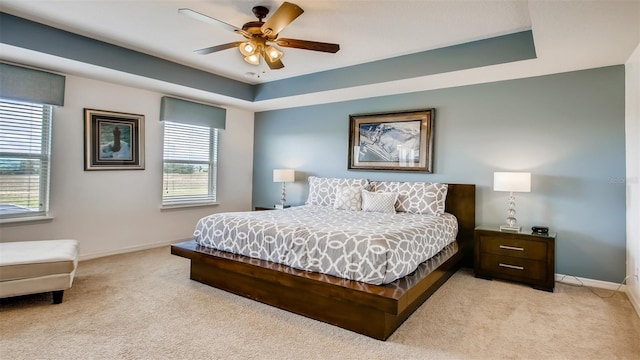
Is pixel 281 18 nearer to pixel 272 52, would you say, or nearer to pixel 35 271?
pixel 272 52

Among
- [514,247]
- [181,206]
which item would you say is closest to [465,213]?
[514,247]

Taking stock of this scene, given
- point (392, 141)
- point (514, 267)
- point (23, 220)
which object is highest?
point (392, 141)

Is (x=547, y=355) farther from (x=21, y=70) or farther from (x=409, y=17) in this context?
(x=21, y=70)

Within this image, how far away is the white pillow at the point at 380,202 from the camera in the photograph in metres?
4.05

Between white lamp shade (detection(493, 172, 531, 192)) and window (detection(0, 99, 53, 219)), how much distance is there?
5.05 metres

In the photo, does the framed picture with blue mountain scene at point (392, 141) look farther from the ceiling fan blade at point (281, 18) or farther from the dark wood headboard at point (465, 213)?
the ceiling fan blade at point (281, 18)

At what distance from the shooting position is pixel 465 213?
4070mm

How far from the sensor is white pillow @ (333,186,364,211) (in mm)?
4309

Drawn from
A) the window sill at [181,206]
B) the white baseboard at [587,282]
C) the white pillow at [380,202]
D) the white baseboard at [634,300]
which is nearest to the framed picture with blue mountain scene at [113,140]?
the window sill at [181,206]

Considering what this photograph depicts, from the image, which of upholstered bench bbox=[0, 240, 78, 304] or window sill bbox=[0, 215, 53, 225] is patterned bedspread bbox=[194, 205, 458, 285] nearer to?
upholstered bench bbox=[0, 240, 78, 304]

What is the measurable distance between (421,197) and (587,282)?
1842mm

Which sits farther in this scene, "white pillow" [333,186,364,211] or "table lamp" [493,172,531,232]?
"white pillow" [333,186,364,211]

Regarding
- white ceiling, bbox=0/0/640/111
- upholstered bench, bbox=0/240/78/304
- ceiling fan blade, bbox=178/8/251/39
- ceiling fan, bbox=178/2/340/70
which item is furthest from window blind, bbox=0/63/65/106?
ceiling fan blade, bbox=178/8/251/39

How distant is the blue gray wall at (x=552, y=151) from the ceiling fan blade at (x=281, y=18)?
96.4 inches
